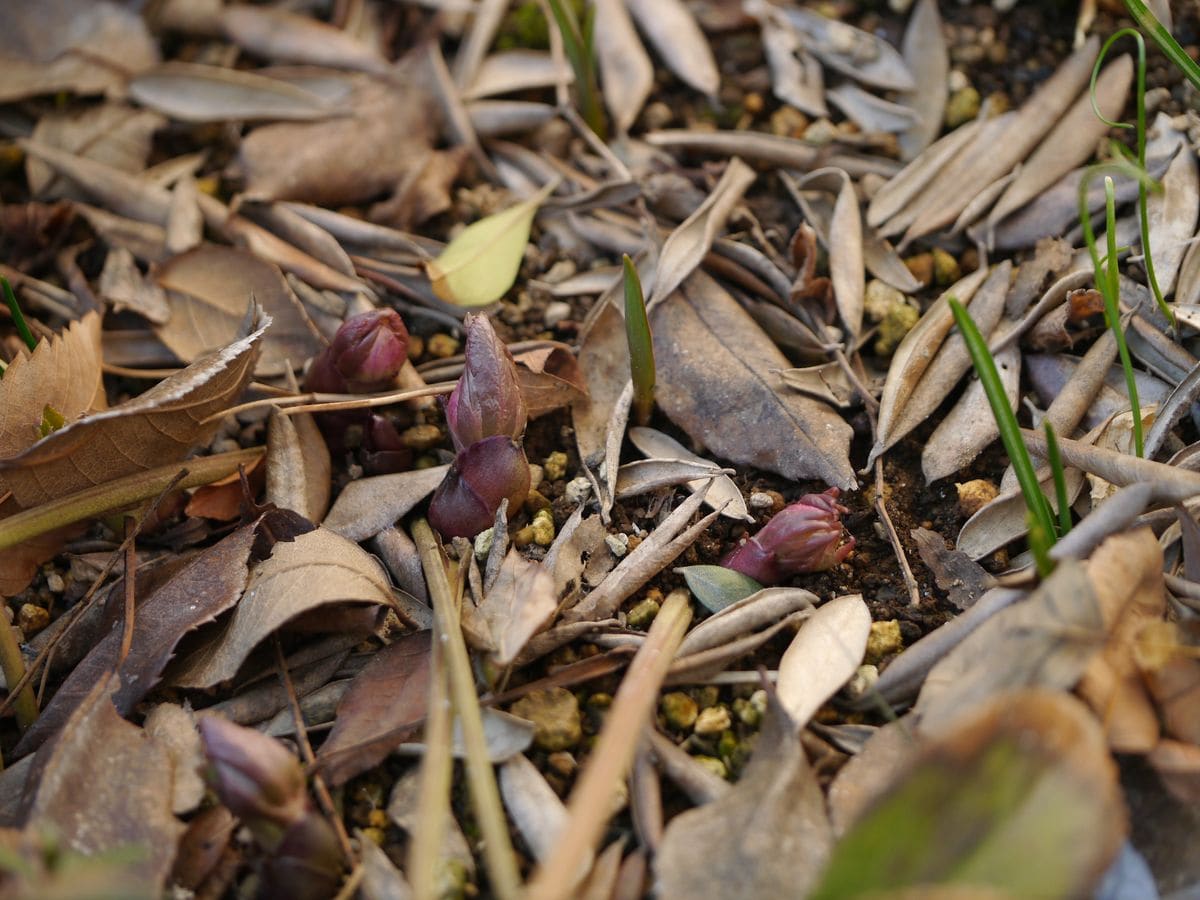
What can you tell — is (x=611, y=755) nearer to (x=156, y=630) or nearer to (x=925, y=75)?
(x=156, y=630)

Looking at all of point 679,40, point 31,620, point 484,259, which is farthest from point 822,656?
point 679,40

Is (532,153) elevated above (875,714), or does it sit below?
above

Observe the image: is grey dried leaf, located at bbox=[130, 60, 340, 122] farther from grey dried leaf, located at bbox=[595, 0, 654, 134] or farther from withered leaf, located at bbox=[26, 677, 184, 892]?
withered leaf, located at bbox=[26, 677, 184, 892]

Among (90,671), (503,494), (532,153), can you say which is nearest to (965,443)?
(503,494)

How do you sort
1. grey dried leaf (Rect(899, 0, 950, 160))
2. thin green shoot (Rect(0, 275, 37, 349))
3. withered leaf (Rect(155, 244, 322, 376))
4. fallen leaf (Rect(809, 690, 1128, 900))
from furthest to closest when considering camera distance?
grey dried leaf (Rect(899, 0, 950, 160))
withered leaf (Rect(155, 244, 322, 376))
thin green shoot (Rect(0, 275, 37, 349))
fallen leaf (Rect(809, 690, 1128, 900))

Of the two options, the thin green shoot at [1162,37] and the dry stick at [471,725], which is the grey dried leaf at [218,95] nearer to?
the dry stick at [471,725]

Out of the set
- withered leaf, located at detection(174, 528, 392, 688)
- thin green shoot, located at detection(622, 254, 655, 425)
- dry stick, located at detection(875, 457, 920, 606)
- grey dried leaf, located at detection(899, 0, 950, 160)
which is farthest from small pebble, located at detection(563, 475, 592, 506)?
grey dried leaf, located at detection(899, 0, 950, 160)

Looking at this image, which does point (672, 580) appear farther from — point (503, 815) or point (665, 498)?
point (503, 815)
